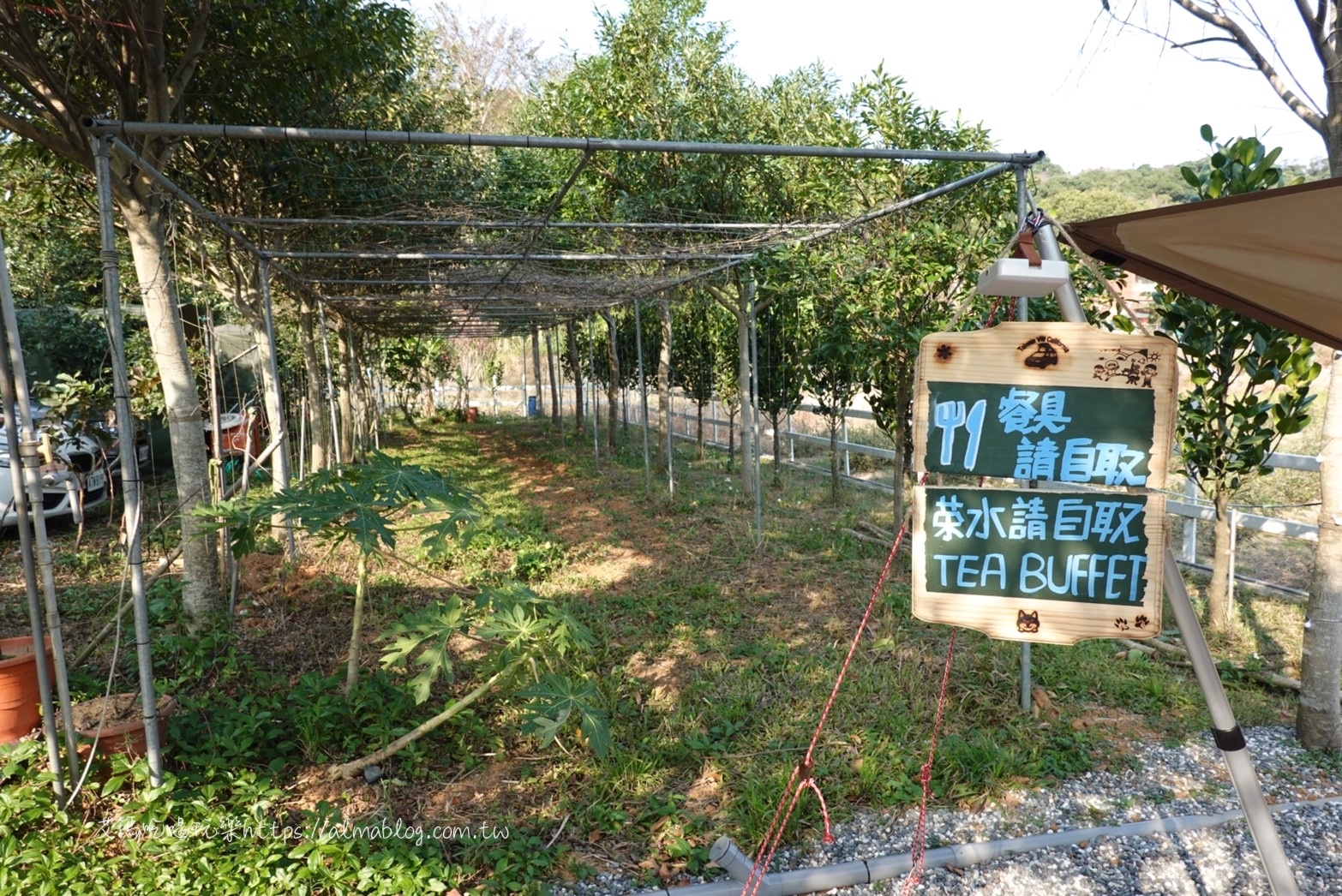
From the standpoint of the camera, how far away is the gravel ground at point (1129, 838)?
2.73 m

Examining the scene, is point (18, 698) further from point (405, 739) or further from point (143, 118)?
point (143, 118)

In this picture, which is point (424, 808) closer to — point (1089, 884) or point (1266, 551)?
point (1089, 884)

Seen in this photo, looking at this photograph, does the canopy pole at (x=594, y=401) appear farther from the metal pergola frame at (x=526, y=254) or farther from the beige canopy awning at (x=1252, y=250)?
the beige canopy awning at (x=1252, y=250)

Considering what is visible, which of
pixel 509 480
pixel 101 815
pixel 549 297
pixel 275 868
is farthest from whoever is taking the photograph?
pixel 509 480

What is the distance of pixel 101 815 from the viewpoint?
2850 mm

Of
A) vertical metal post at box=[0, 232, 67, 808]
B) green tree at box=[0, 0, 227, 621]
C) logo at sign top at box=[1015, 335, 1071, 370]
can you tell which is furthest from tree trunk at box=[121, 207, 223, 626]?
logo at sign top at box=[1015, 335, 1071, 370]

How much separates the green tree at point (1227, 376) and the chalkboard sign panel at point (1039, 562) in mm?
3084

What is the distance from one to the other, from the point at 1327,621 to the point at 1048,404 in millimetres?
2653

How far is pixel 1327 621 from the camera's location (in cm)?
357

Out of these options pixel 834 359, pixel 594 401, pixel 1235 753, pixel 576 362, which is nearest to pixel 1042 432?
pixel 1235 753

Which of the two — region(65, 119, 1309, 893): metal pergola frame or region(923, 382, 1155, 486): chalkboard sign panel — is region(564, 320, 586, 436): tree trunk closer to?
region(65, 119, 1309, 893): metal pergola frame

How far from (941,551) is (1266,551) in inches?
250

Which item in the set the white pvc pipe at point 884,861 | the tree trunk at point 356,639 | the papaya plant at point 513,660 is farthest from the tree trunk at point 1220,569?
the tree trunk at point 356,639

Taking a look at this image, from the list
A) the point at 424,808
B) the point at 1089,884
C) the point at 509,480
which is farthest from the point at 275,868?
the point at 509,480
